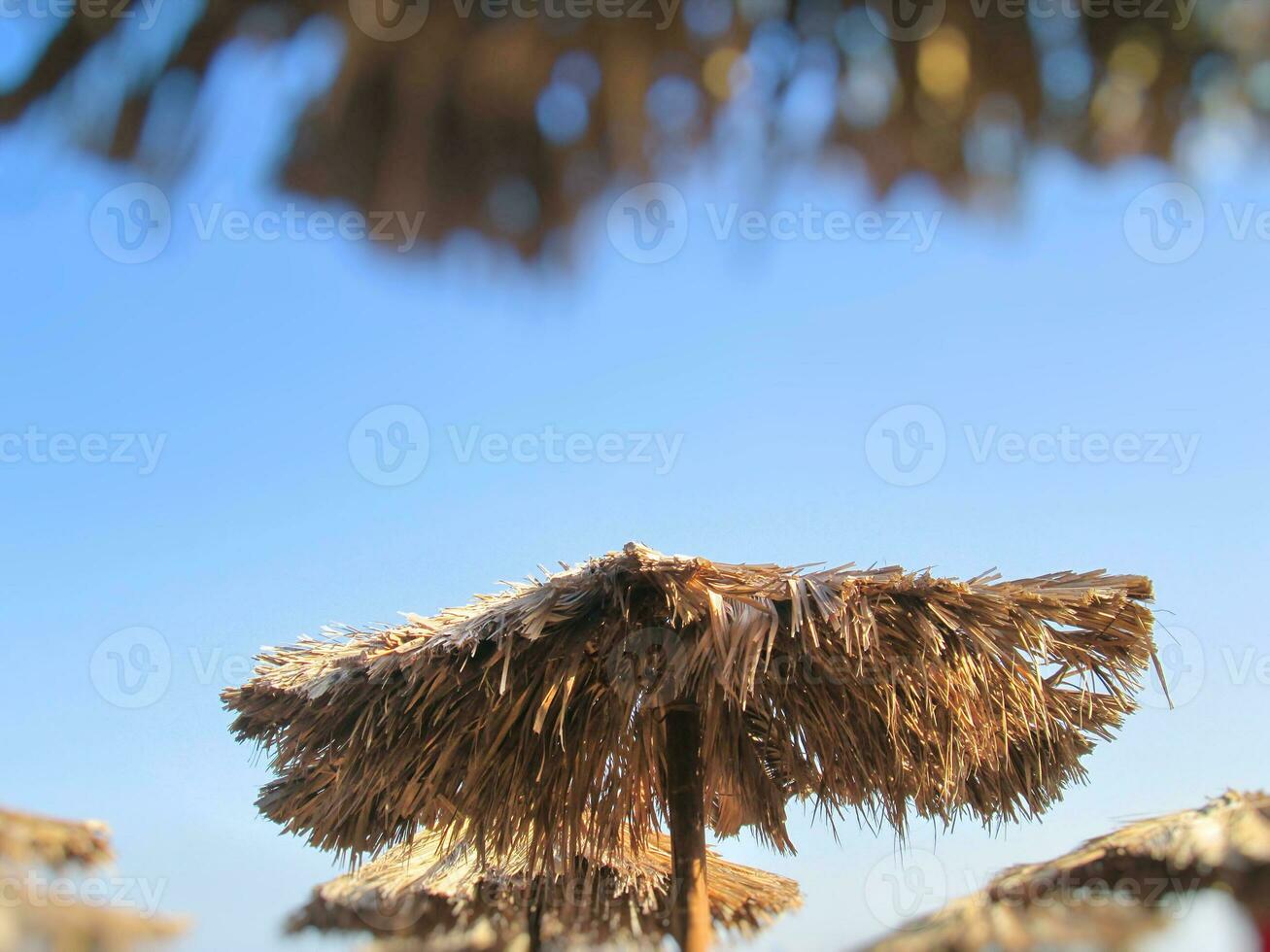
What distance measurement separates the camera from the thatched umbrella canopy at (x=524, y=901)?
26.9 ft

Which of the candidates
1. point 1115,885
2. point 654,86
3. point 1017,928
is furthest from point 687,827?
point 654,86

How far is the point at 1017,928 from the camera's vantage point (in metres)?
2.62

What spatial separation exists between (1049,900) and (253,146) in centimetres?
353

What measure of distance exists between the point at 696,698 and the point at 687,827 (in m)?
0.73

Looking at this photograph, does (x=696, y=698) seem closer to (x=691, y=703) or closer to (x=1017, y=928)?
(x=691, y=703)

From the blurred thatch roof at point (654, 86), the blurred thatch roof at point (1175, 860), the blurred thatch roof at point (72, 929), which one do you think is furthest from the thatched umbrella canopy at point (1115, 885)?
the blurred thatch roof at point (72, 929)

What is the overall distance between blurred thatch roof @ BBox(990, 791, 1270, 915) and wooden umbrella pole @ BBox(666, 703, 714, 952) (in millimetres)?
1819

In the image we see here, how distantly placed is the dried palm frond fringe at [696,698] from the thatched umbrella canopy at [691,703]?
0.01 metres

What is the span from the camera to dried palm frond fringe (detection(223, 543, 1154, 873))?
14.7 ft

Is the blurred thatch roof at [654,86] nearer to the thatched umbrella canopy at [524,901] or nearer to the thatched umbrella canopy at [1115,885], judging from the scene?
the thatched umbrella canopy at [1115,885]

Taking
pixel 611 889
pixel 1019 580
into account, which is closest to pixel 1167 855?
pixel 1019 580

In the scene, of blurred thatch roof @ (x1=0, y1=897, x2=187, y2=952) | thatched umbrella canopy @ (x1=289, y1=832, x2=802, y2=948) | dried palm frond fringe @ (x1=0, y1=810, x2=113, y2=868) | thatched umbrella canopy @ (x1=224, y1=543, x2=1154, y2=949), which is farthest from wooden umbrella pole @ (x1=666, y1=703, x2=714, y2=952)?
blurred thatch roof @ (x1=0, y1=897, x2=187, y2=952)

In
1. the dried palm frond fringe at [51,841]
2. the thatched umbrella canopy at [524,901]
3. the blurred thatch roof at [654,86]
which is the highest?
the blurred thatch roof at [654,86]

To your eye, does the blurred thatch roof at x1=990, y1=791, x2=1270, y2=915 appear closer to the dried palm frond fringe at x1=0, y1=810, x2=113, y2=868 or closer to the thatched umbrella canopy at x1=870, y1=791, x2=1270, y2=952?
the thatched umbrella canopy at x1=870, y1=791, x2=1270, y2=952
